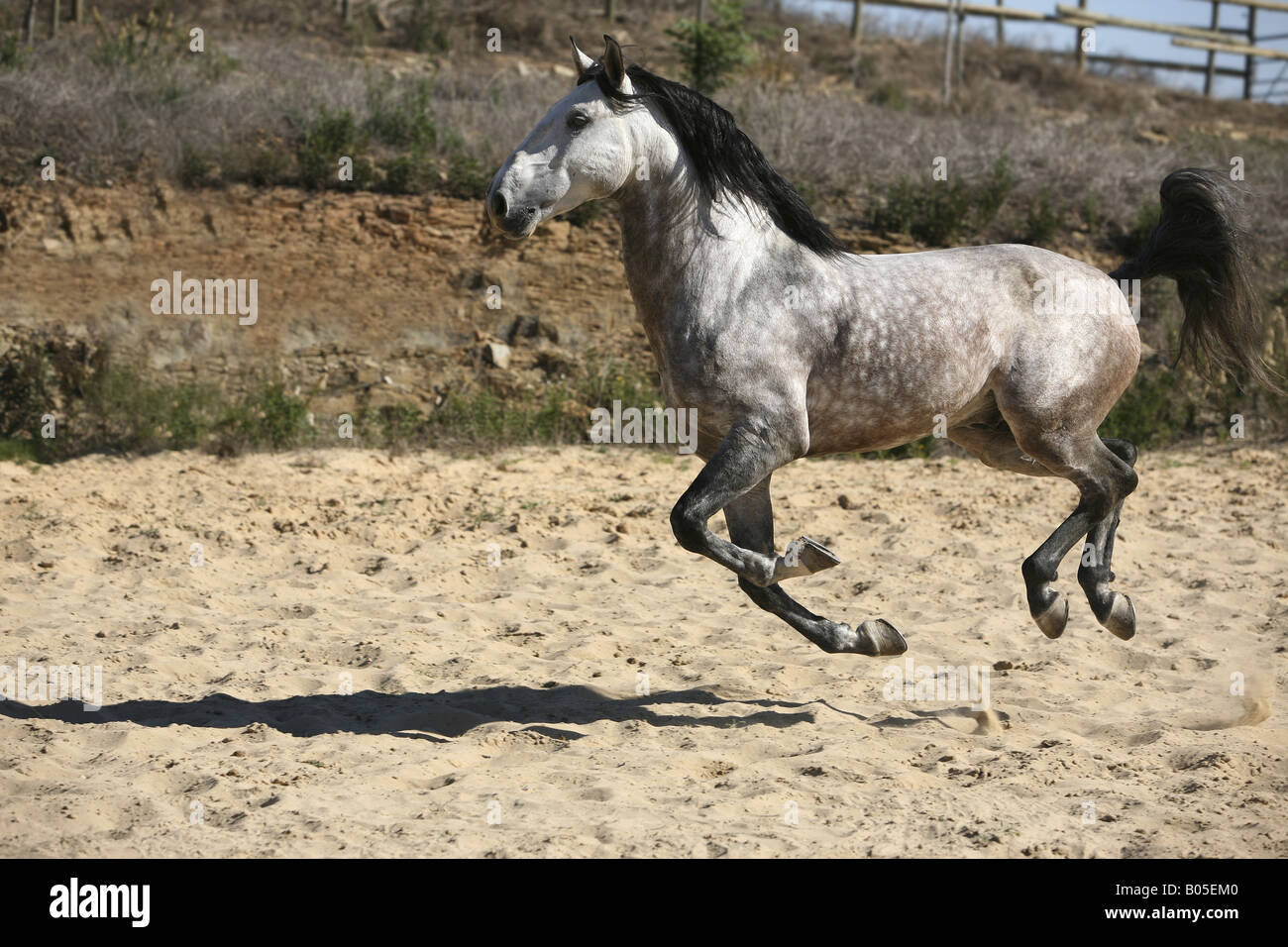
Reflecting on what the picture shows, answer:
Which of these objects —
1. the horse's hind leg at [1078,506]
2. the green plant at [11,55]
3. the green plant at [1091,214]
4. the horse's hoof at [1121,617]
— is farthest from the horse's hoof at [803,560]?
the green plant at [11,55]

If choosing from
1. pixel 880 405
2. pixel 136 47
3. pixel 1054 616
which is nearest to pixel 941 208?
pixel 1054 616

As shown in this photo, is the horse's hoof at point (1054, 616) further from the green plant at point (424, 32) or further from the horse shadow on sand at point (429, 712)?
the green plant at point (424, 32)

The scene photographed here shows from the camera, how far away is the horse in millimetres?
4344

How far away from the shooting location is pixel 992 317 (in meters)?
4.74

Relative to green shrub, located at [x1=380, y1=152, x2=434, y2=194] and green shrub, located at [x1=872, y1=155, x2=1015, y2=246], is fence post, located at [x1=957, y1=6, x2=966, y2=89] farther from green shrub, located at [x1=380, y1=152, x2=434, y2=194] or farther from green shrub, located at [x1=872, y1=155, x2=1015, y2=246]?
green shrub, located at [x1=380, y1=152, x2=434, y2=194]

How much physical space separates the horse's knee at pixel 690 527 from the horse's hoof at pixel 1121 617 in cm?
198

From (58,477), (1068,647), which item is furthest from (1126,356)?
(58,477)

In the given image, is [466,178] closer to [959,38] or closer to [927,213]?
[927,213]

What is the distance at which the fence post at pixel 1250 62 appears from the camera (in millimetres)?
23172

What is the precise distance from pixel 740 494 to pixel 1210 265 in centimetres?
256

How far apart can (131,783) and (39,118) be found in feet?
32.6

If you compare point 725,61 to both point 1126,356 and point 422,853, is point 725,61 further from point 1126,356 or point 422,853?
point 422,853

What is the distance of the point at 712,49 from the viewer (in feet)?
44.9

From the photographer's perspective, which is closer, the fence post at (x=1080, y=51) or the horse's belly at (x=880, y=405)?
the horse's belly at (x=880, y=405)
